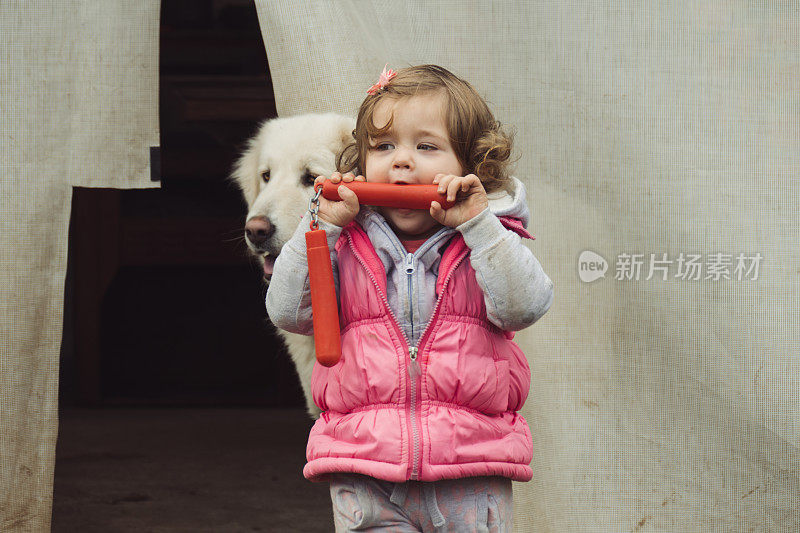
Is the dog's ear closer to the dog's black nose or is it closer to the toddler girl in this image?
the dog's black nose

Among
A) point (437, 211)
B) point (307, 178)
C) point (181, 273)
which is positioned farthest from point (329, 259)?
point (181, 273)

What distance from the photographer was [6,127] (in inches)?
97.0

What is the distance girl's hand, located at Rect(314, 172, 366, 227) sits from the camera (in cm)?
156

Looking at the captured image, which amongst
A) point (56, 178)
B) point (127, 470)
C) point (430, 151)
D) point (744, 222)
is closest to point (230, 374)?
point (127, 470)

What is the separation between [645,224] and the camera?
253 cm

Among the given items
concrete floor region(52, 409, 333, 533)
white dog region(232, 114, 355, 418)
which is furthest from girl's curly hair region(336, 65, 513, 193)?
concrete floor region(52, 409, 333, 533)

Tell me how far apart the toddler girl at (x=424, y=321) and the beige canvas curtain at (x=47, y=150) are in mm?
1071

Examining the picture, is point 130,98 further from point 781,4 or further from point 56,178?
point 781,4

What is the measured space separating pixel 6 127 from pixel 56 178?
0.64 feet

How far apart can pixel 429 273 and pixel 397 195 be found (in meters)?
0.17

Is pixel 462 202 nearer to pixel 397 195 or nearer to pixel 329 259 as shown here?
pixel 397 195

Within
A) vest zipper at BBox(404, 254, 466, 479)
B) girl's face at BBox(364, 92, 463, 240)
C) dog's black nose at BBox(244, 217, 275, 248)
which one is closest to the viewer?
vest zipper at BBox(404, 254, 466, 479)

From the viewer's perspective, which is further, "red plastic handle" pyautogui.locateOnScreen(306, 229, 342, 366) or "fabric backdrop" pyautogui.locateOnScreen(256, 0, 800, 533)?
"fabric backdrop" pyautogui.locateOnScreen(256, 0, 800, 533)

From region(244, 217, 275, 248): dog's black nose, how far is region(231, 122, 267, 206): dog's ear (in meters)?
0.34
